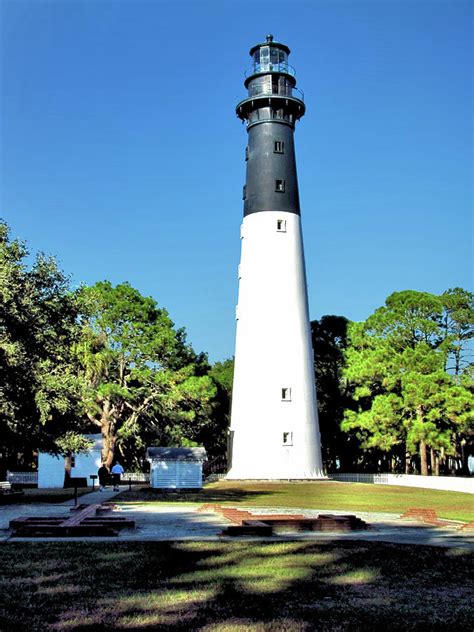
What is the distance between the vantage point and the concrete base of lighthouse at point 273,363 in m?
47.6

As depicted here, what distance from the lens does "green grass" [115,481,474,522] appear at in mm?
29372

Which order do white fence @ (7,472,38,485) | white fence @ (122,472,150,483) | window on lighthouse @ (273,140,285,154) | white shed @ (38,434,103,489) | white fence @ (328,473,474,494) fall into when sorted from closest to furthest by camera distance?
white fence @ (328,473,474,494), white shed @ (38,434,103,489), window on lighthouse @ (273,140,285,154), white fence @ (7,472,38,485), white fence @ (122,472,150,483)

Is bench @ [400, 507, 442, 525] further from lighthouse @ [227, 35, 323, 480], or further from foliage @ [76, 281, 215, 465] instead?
foliage @ [76, 281, 215, 465]

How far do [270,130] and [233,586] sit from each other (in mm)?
43658

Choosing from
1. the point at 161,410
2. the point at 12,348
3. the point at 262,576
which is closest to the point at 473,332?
the point at 161,410

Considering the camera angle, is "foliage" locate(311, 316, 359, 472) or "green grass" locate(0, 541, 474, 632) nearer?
"green grass" locate(0, 541, 474, 632)

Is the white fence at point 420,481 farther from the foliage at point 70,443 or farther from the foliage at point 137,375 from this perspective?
the foliage at point 70,443

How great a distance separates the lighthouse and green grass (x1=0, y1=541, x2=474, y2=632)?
31879mm

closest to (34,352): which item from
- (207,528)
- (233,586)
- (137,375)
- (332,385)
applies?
(207,528)

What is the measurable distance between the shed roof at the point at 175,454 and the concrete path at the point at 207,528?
44.2 ft

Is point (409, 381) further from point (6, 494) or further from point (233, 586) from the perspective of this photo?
point (233, 586)

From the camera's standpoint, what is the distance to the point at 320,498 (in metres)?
34.4

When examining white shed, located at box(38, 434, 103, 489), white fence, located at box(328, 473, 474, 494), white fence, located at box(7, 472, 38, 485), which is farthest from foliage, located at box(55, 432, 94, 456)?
white fence, located at box(7, 472, 38, 485)

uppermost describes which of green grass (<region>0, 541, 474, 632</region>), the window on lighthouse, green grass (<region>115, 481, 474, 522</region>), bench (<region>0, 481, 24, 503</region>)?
the window on lighthouse
